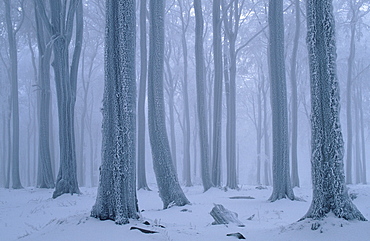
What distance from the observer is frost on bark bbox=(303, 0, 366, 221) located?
533 cm

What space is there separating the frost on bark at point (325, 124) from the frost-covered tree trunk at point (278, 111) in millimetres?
5098

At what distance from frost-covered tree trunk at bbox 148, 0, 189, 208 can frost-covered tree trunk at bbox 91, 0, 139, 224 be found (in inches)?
123

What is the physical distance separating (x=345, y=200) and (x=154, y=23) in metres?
6.90

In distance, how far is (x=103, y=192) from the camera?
5809 millimetres

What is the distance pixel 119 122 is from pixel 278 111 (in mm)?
6411

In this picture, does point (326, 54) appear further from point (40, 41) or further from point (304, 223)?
point (40, 41)

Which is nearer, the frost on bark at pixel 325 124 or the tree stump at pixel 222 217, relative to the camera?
the frost on bark at pixel 325 124

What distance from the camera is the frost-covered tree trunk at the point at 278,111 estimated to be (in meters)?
10.6

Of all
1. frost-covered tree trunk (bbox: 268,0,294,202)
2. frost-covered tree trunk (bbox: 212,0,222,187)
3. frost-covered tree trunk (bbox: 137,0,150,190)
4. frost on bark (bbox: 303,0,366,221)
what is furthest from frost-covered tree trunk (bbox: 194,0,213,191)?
frost on bark (bbox: 303,0,366,221)

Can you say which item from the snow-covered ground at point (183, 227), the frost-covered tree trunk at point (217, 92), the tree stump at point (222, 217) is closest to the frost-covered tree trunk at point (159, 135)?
the snow-covered ground at point (183, 227)

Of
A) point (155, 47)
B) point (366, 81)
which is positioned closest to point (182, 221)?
point (155, 47)

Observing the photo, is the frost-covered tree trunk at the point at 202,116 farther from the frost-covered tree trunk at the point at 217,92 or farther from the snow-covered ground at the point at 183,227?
the snow-covered ground at the point at 183,227

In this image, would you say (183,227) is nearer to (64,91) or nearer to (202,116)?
(202,116)

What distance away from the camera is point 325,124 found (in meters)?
5.51
